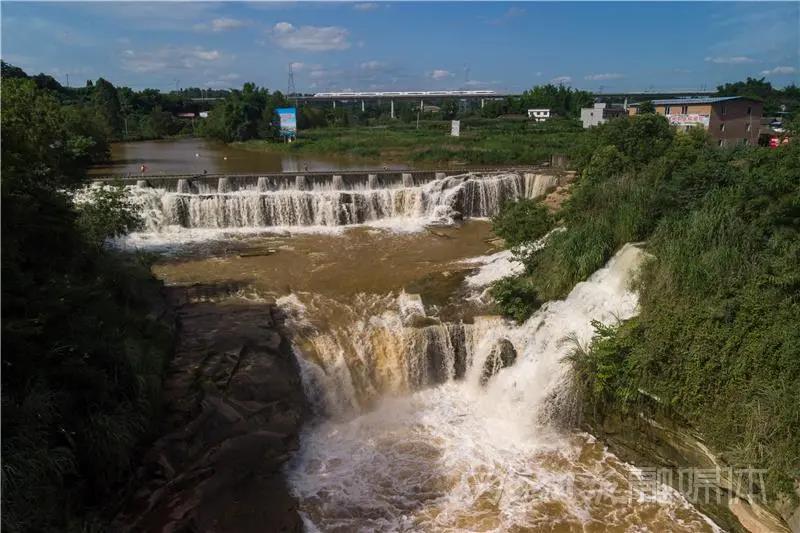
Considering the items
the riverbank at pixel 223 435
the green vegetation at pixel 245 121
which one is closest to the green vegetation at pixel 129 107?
the green vegetation at pixel 245 121

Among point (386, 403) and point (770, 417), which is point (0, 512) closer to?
point (386, 403)

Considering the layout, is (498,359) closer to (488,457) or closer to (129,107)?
(488,457)

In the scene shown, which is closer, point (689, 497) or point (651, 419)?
point (689, 497)

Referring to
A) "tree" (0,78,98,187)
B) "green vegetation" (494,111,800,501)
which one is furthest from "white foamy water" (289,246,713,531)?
"tree" (0,78,98,187)

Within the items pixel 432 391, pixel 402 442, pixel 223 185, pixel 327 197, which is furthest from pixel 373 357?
pixel 223 185

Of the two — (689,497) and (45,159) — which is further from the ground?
(45,159)

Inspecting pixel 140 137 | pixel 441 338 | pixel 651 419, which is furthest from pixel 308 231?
pixel 140 137

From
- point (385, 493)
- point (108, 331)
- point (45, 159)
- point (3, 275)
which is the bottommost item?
point (385, 493)

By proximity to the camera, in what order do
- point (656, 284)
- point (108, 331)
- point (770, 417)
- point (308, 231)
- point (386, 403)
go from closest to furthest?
point (770, 417)
point (108, 331)
point (656, 284)
point (386, 403)
point (308, 231)
